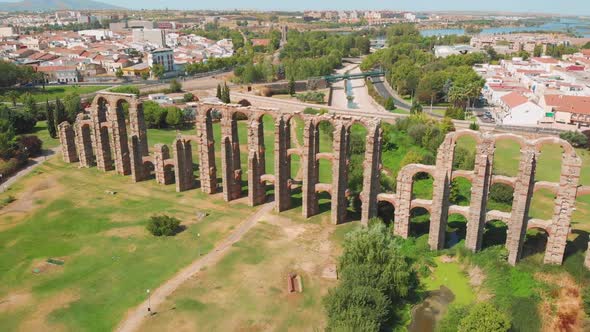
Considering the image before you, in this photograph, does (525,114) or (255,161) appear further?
(525,114)

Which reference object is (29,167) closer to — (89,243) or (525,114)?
(89,243)

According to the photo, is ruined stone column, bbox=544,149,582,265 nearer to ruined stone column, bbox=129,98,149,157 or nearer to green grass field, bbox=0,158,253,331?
green grass field, bbox=0,158,253,331

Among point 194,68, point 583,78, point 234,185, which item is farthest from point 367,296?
point 194,68

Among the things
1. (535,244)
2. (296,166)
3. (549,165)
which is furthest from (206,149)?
(549,165)

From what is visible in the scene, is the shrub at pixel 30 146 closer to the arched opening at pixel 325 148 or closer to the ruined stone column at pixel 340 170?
the arched opening at pixel 325 148

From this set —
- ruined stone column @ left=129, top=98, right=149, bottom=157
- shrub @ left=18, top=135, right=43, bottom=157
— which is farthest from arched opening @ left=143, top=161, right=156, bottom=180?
shrub @ left=18, top=135, right=43, bottom=157

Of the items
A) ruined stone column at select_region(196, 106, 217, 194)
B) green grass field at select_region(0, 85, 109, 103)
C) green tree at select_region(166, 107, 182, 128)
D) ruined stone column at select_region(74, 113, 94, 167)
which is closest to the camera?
ruined stone column at select_region(196, 106, 217, 194)

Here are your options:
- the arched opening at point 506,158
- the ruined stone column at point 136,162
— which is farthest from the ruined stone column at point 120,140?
the arched opening at point 506,158
